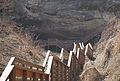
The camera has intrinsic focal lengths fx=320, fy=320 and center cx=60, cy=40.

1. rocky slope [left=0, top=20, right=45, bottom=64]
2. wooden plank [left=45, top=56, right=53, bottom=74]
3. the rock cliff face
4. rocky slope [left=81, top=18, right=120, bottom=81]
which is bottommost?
the rock cliff face

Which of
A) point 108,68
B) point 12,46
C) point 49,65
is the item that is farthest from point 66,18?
point 49,65

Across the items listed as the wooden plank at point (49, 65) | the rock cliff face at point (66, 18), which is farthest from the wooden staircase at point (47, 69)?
the rock cliff face at point (66, 18)

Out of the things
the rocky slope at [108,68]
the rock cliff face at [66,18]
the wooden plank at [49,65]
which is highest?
the wooden plank at [49,65]

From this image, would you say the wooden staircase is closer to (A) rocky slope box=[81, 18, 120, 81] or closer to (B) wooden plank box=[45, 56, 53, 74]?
(B) wooden plank box=[45, 56, 53, 74]

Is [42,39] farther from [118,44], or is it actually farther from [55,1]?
[118,44]

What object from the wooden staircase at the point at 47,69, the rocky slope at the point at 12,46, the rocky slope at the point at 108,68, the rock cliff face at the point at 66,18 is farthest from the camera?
the rock cliff face at the point at 66,18

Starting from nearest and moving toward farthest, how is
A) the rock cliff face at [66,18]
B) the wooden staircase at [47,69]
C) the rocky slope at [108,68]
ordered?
1. the wooden staircase at [47,69]
2. the rocky slope at [108,68]
3. the rock cliff face at [66,18]

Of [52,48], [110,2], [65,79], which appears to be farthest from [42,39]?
[65,79]

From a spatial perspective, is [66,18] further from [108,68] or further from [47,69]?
[47,69]

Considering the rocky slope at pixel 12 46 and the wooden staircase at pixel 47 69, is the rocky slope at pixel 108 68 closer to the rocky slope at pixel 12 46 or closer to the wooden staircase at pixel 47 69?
the wooden staircase at pixel 47 69

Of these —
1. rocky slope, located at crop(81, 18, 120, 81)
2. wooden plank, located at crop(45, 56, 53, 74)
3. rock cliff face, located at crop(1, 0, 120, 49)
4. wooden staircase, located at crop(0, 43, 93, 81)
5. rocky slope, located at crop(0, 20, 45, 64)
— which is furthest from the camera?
rock cliff face, located at crop(1, 0, 120, 49)

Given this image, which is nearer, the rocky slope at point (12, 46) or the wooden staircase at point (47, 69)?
the wooden staircase at point (47, 69)

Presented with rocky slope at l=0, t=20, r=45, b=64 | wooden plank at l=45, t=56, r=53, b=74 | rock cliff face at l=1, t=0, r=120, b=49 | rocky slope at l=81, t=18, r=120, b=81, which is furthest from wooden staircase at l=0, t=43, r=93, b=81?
rock cliff face at l=1, t=0, r=120, b=49
